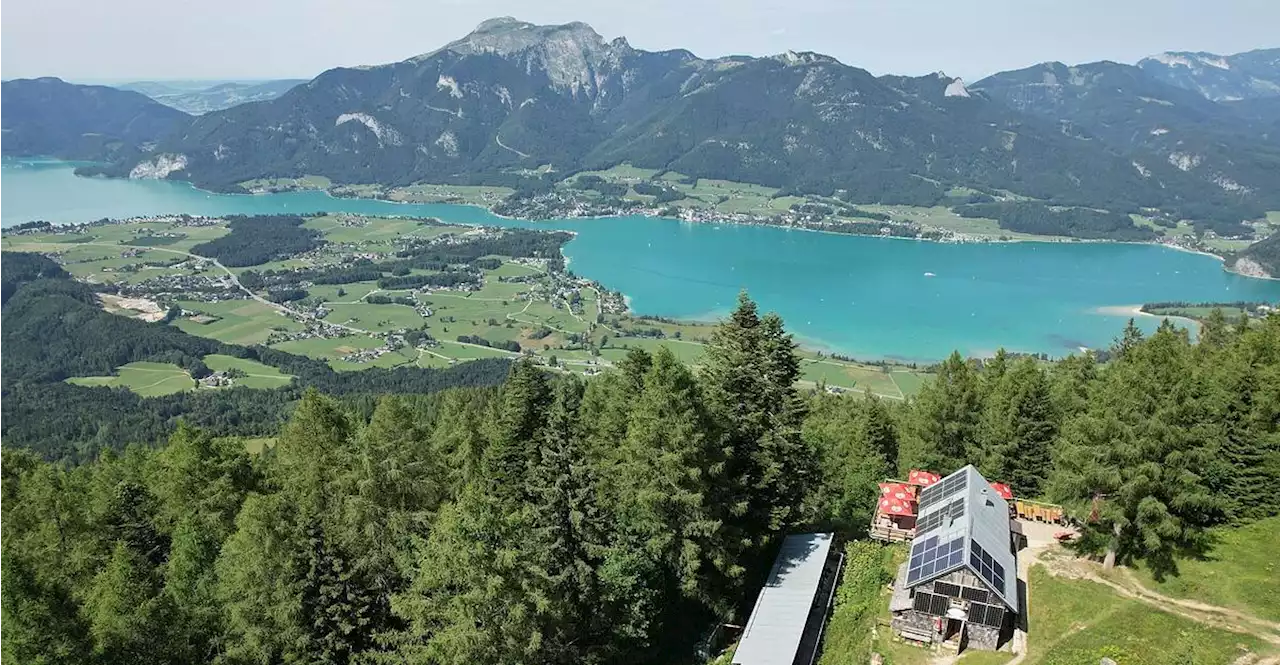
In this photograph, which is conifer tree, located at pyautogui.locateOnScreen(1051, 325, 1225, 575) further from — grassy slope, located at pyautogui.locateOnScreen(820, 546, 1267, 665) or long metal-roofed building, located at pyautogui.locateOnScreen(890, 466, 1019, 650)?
long metal-roofed building, located at pyautogui.locateOnScreen(890, 466, 1019, 650)

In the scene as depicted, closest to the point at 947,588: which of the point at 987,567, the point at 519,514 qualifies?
the point at 987,567

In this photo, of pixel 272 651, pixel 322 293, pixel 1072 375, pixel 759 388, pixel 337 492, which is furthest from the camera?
pixel 322 293

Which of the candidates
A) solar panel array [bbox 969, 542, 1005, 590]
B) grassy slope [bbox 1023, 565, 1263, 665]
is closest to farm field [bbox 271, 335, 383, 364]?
solar panel array [bbox 969, 542, 1005, 590]

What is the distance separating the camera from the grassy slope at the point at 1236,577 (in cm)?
2206

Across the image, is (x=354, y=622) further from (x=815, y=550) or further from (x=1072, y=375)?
(x=1072, y=375)

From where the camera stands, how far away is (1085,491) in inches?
985

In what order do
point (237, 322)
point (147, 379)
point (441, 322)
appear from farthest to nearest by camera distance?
point (237, 322) < point (441, 322) < point (147, 379)

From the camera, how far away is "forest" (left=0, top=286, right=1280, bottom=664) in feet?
60.0

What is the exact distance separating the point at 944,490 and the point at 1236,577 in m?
8.53

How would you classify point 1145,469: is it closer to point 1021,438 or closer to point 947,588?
point 947,588

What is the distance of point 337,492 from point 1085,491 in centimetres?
2482

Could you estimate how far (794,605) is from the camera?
930 inches

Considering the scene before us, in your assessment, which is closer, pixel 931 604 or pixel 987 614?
pixel 987 614

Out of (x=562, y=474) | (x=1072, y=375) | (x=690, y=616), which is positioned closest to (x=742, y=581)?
(x=690, y=616)
